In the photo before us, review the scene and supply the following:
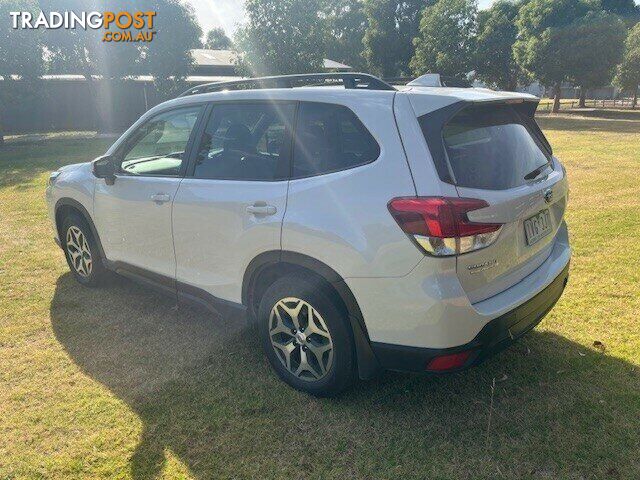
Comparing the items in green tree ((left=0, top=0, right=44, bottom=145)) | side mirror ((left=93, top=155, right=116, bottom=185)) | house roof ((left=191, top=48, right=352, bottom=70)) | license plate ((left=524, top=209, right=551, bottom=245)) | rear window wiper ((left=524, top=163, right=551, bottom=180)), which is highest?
house roof ((left=191, top=48, right=352, bottom=70))

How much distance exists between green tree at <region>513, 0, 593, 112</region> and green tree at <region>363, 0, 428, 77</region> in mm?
15483

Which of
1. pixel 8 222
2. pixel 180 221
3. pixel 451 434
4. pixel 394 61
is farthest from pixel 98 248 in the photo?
pixel 394 61

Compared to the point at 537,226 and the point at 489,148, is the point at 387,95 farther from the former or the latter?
the point at 537,226

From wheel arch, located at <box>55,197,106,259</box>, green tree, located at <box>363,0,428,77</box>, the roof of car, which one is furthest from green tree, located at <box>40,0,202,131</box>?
green tree, located at <box>363,0,428,77</box>

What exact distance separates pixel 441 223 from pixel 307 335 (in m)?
1.11

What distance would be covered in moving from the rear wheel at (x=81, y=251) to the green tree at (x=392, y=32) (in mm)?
44633

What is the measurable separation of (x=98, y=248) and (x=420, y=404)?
319 cm

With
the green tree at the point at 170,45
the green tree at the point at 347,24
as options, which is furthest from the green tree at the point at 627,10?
the green tree at the point at 170,45

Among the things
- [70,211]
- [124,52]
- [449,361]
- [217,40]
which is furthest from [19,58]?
[217,40]

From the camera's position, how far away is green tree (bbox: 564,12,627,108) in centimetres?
2877

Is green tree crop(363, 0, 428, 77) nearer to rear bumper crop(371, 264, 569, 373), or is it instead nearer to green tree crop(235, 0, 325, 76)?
green tree crop(235, 0, 325, 76)

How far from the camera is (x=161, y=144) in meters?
4.14

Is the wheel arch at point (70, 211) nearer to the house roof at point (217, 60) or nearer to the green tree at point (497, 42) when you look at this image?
the house roof at point (217, 60)

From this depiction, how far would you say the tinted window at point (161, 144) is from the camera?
3662 mm
